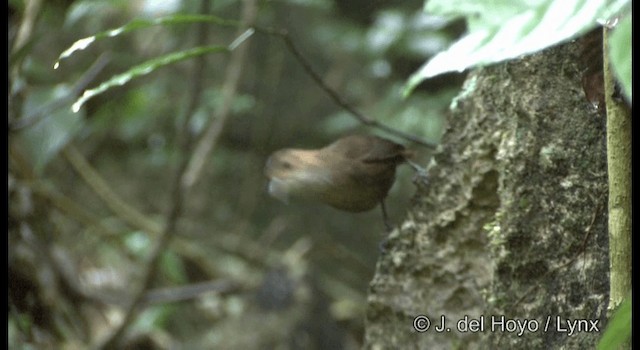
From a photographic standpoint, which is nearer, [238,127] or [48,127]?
[48,127]

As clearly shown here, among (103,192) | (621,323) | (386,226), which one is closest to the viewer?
(621,323)

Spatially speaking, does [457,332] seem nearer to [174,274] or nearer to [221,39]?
[174,274]

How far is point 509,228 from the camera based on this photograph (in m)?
1.16

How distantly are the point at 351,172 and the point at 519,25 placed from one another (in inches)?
38.0

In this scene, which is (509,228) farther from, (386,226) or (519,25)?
(519,25)

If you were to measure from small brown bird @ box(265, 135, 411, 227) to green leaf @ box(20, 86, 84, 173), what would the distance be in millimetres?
731

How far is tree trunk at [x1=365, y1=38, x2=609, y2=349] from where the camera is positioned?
3.48 feet

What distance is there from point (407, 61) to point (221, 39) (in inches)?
34.3

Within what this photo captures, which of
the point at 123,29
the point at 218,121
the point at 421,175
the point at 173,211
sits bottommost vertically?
the point at 173,211

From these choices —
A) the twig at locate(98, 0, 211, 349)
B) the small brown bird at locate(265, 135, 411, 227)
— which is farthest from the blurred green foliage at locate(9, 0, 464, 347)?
the small brown bird at locate(265, 135, 411, 227)

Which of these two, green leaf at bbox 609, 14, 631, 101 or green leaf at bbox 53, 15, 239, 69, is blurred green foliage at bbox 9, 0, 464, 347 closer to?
green leaf at bbox 53, 15, 239, 69

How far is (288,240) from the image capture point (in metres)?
3.62

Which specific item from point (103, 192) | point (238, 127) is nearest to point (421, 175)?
point (103, 192)

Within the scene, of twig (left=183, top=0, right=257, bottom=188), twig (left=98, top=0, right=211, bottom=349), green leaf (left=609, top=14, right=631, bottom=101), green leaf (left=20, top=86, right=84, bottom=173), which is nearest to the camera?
green leaf (left=609, top=14, right=631, bottom=101)
